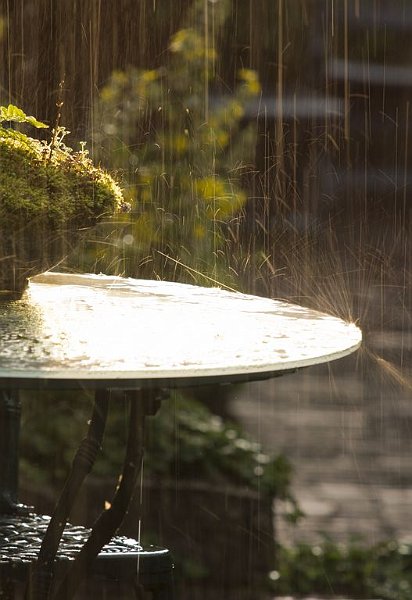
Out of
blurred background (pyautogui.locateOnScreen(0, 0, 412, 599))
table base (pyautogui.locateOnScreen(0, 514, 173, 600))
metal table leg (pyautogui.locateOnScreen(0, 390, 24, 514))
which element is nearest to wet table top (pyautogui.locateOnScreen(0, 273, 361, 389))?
metal table leg (pyautogui.locateOnScreen(0, 390, 24, 514))

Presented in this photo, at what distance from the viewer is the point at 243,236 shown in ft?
11.6

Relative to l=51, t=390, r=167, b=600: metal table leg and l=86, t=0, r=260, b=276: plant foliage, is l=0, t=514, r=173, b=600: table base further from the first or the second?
l=86, t=0, r=260, b=276: plant foliage

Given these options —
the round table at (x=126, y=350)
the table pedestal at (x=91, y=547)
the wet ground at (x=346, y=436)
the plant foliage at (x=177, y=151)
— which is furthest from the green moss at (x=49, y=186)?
the wet ground at (x=346, y=436)

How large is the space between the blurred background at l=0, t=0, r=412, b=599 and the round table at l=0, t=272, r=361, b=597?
1.07m

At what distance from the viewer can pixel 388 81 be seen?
15.4 ft

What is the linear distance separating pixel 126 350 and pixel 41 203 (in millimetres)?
349

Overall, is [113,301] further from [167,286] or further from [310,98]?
[310,98]

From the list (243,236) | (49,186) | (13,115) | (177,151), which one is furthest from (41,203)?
(243,236)

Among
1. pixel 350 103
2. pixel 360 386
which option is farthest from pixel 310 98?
pixel 360 386

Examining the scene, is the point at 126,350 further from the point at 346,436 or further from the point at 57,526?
the point at 346,436

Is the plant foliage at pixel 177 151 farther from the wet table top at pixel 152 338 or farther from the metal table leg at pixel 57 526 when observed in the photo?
the metal table leg at pixel 57 526

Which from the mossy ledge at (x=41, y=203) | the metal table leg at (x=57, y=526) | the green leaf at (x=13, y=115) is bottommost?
the metal table leg at (x=57, y=526)

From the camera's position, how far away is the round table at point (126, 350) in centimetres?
134

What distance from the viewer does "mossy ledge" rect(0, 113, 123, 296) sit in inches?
65.8
